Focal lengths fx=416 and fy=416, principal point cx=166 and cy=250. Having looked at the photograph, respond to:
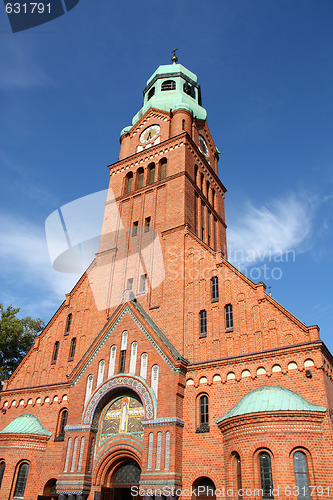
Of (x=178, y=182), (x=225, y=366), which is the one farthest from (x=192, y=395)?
(x=178, y=182)

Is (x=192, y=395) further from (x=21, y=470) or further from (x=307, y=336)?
(x=21, y=470)

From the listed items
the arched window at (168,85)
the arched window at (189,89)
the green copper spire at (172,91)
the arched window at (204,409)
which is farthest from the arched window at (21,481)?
the arched window at (189,89)

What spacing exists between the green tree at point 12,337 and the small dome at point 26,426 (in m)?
12.9

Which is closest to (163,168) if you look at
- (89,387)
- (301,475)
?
(89,387)

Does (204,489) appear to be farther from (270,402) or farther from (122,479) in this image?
(270,402)

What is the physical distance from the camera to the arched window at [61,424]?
2239cm

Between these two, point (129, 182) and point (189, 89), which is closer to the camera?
point (129, 182)

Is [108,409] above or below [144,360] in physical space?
below

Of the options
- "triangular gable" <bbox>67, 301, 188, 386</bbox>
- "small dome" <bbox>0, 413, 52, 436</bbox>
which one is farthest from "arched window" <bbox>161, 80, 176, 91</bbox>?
"small dome" <bbox>0, 413, 52, 436</bbox>

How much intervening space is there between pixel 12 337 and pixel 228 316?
913 inches

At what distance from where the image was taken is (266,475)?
15.5 m

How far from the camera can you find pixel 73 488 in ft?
64.5

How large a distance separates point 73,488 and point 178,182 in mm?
19106

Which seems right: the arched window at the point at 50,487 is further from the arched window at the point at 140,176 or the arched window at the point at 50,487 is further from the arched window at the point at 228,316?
the arched window at the point at 140,176
